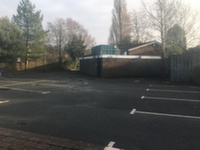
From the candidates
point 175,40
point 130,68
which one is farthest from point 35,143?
point 175,40

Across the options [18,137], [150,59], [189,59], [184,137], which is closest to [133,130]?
[184,137]

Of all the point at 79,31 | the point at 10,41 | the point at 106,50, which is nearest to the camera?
the point at 106,50

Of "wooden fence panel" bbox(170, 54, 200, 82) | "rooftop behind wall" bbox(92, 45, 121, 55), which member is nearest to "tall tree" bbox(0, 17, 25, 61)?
"rooftop behind wall" bbox(92, 45, 121, 55)

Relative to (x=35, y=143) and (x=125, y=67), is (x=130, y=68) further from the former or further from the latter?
(x=35, y=143)

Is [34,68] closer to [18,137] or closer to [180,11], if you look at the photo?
[180,11]

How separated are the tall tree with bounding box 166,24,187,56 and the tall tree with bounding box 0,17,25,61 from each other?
20.4 m

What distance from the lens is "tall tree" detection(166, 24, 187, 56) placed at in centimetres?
2717

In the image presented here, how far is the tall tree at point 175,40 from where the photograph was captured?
27172mm

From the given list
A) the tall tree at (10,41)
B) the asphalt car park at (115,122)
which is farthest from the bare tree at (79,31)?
the asphalt car park at (115,122)

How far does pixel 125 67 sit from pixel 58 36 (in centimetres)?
2210

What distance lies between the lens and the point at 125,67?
82.8ft

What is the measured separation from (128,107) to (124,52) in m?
20.5

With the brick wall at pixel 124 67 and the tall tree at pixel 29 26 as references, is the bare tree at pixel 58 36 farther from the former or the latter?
the brick wall at pixel 124 67

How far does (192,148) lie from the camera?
4328 millimetres
